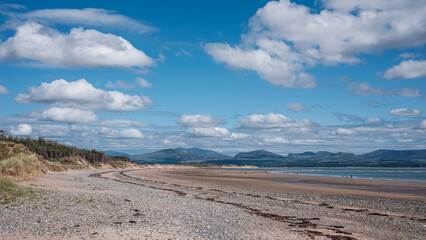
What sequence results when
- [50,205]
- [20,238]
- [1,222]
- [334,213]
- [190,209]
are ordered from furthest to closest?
[334,213] < [190,209] < [50,205] < [1,222] < [20,238]

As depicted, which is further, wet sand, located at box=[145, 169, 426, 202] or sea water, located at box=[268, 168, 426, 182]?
sea water, located at box=[268, 168, 426, 182]

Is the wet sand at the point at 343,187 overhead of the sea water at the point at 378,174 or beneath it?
overhead

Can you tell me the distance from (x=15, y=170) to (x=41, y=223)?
55.7 feet

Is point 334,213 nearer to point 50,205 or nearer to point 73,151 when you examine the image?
point 50,205

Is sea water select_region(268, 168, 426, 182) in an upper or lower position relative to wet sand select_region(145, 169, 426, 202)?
lower

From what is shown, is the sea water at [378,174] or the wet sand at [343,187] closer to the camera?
the wet sand at [343,187]

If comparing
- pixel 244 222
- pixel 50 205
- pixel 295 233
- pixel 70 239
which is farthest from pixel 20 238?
pixel 295 233

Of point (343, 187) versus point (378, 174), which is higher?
point (343, 187)

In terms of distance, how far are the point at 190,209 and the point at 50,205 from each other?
700 cm

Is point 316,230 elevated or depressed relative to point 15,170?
depressed

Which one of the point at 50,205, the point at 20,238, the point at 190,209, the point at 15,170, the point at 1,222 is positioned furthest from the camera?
the point at 15,170

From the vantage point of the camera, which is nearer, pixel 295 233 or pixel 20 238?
pixel 20 238

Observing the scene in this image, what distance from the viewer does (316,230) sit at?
14.2m

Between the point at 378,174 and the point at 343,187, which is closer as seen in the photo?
the point at 343,187
